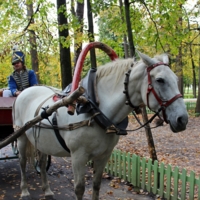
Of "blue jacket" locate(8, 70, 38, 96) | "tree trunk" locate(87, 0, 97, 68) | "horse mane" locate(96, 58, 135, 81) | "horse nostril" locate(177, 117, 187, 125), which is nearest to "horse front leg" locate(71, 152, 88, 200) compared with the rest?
"horse mane" locate(96, 58, 135, 81)

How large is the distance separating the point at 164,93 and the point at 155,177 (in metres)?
2.80

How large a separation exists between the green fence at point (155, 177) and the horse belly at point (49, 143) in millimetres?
2000

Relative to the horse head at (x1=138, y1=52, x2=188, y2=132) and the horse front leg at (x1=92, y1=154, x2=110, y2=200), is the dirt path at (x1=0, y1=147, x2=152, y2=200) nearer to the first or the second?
the horse front leg at (x1=92, y1=154, x2=110, y2=200)

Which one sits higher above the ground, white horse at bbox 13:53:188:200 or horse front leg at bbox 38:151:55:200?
white horse at bbox 13:53:188:200

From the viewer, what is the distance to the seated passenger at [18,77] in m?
5.22

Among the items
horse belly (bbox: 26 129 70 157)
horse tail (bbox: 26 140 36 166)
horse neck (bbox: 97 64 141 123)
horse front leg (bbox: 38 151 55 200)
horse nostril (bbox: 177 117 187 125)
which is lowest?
horse front leg (bbox: 38 151 55 200)

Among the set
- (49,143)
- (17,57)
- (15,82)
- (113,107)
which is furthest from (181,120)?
(15,82)

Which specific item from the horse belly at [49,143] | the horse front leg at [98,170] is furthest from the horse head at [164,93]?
the horse belly at [49,143]

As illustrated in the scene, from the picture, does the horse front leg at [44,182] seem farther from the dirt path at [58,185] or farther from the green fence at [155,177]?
the green fence at [155,177]

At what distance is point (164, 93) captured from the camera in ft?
8.49

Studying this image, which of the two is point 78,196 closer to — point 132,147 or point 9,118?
point 9,118

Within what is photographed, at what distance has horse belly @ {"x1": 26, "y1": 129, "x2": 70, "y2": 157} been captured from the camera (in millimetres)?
3650

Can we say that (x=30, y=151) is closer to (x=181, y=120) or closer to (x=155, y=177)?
(x=155, y=177)

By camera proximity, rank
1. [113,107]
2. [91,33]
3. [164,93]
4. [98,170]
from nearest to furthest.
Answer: [164,93] → [113,107] → [98,170] → [91,33]
